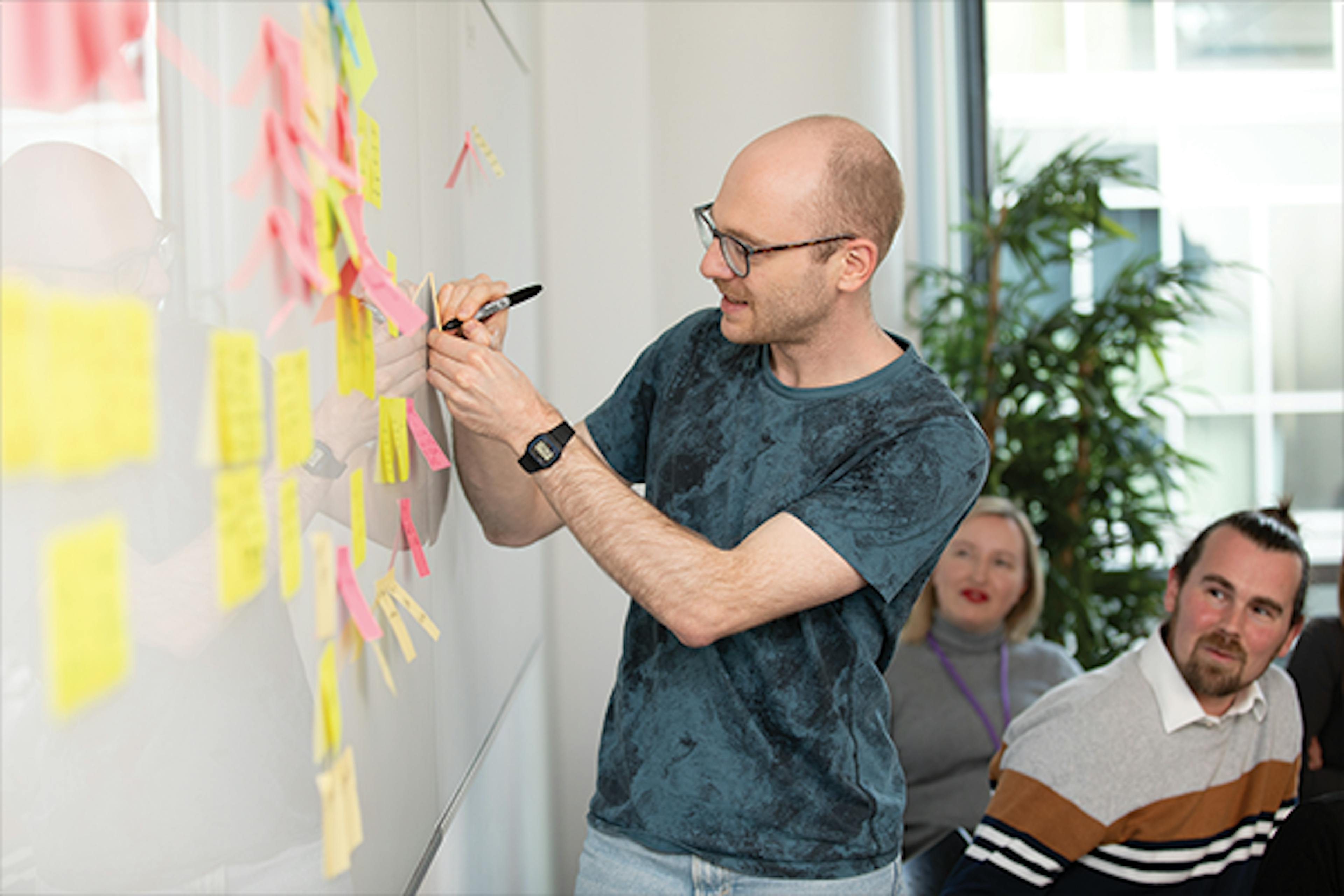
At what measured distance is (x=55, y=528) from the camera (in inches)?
19.7

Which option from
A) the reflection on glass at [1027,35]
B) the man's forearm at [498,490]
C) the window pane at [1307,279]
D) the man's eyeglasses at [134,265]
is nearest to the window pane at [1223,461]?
the window pane at [1307,279]

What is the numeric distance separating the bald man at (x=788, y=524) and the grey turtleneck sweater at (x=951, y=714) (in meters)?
1.18

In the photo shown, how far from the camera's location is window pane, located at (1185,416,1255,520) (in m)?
3.77

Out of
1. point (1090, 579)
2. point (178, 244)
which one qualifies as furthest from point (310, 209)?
point (1090, 579)

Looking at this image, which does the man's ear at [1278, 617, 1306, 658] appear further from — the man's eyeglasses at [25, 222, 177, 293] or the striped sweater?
the man's eyeglasses at [25, 222, 177, 293]

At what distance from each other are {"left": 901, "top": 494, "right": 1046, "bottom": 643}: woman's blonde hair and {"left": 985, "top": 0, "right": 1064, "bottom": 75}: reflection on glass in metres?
1.71

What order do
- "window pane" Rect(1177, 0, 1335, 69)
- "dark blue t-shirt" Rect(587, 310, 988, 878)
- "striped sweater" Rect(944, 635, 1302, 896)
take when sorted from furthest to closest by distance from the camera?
"window pane" Rect(1177, 0, 1335, 69)
"striped sweater" Rect(944, 635, 1302, 896)
"dark blue t-shirt" Rect(587, 310, 988, 878)

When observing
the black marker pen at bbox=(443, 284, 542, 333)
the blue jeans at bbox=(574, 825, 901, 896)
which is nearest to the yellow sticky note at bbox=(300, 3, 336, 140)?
the black marker pen at bbox=(443, 284, 542, 333)

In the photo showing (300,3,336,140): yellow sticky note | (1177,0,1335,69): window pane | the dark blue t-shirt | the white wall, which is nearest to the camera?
(300,3,336,140): yellow sticky note

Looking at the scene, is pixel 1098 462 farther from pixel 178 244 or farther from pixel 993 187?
pixel 178 244

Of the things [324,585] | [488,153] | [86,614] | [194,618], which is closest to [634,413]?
[488,153]

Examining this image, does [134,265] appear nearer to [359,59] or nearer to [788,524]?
[359,59]

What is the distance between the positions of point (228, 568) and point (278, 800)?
0.63 feet

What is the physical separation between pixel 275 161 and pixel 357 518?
13.5 inches
